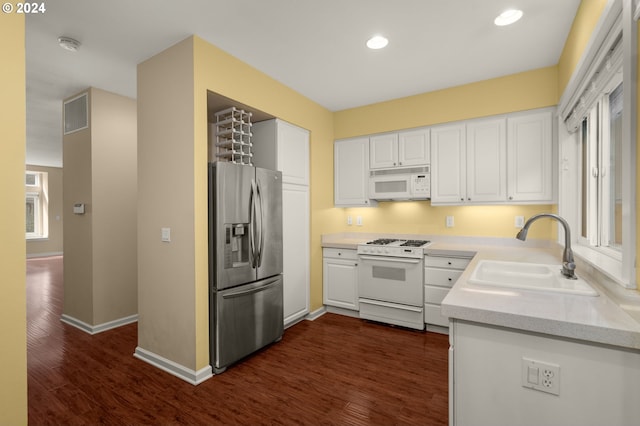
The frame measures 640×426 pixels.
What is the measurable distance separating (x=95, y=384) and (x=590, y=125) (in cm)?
426

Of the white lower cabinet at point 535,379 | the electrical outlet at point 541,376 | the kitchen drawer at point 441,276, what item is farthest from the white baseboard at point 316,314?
the electrical outlet at point 541,376

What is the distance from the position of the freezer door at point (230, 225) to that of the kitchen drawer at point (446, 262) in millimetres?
1880

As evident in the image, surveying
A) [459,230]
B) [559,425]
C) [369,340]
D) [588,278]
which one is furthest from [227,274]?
[459,230]

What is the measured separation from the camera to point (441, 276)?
323 cm

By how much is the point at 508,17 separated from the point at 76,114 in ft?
14.7

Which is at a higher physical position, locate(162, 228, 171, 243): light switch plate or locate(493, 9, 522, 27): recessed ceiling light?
locate(493, 9, 522, 27): recessed ceiling light

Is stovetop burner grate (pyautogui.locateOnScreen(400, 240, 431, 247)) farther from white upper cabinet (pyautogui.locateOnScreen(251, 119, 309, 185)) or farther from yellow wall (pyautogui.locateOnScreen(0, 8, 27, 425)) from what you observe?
yellow wall (pyautogui.locateOnScreen(0, 8, 27, 425))

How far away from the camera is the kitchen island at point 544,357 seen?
1018mm

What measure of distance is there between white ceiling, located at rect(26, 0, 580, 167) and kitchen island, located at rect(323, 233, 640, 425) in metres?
1.99

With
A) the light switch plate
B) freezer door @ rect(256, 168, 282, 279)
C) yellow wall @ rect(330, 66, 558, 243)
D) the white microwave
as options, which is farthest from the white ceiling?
the light switch plate

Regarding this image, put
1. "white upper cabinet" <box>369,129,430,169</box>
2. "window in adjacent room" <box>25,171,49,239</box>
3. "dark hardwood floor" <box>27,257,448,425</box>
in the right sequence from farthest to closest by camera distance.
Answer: "window in adjacent room" <box>25,171,49,239</box>, "white upper cabinet" <box>369,129,430,169</box>, "dark hardwood floor" <box>27,257,448,425</box>

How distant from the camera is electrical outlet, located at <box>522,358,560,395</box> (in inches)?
43.2

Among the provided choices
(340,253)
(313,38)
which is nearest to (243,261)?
(340,253)

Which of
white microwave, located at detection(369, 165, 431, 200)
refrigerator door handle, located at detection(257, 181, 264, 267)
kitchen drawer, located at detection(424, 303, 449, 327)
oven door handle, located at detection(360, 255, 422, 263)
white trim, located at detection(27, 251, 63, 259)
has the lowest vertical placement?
white trim, located at detection(27, 251, 63, 259)
